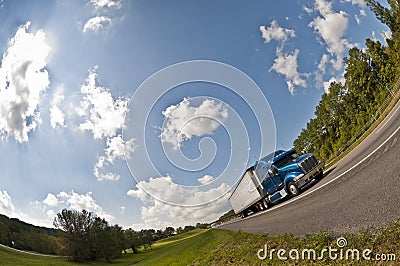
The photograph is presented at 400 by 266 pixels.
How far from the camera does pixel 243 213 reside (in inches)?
1462

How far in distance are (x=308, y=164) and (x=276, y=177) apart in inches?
145

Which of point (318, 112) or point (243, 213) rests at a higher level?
point (318, 112)

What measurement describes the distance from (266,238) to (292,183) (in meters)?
11.5

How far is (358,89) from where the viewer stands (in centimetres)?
7181

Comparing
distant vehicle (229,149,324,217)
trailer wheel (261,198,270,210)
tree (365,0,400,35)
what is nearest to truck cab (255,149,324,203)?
distant vehicle (229,149,324,217)

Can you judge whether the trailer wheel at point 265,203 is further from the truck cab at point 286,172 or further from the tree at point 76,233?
the tree at point 76,233

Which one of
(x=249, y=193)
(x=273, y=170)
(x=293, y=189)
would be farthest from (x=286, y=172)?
(x=249, y=193)

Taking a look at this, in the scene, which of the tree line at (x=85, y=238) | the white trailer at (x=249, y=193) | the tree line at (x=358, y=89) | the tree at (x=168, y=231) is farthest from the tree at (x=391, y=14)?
the tree at (x=168, y=231)

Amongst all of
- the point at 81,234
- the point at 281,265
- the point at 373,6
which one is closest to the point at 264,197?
the point at 281,265

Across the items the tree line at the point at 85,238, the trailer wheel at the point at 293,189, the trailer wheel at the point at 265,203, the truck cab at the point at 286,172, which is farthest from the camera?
the tree line at the point at 85,238

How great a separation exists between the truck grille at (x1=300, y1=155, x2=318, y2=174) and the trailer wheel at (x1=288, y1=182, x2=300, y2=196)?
54.7 inches

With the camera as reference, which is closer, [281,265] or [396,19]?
[281,265]

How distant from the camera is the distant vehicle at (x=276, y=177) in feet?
73.5

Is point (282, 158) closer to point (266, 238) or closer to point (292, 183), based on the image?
point (292, 183)
